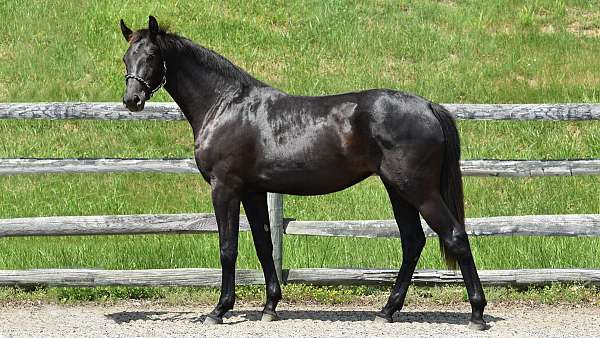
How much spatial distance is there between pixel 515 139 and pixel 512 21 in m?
4.00

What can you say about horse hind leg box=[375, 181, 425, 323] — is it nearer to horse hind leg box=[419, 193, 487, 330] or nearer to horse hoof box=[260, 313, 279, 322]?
horse hind leg box=[419, 193, 487, 330]

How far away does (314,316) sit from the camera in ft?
24.4

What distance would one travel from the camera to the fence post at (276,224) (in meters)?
8.02

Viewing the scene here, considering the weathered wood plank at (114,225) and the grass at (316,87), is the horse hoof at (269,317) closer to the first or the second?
the weathered wood plank at (114,225)

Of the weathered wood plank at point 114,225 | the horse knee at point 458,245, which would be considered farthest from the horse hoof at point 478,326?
the weathered wood plank at point 114,225

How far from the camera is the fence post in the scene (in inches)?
316

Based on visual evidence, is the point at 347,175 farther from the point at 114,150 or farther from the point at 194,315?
the point at 114,150

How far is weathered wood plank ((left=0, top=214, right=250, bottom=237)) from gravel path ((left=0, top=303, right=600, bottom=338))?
58cm

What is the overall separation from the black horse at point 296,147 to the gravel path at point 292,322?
20 cm

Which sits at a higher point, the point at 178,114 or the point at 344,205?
the point at 178,114

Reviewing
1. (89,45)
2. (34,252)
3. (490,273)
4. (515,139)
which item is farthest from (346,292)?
(89,45)

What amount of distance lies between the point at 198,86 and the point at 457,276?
97.1 inches

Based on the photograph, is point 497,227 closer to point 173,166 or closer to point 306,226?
point 306,226

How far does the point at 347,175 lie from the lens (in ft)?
22.4
